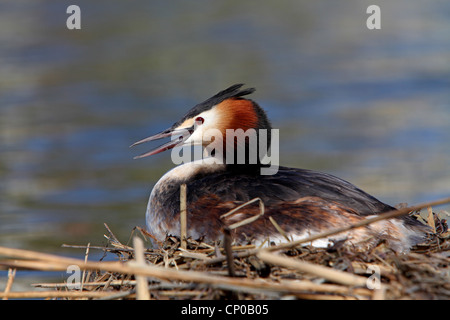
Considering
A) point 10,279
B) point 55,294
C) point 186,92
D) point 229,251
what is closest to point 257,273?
point 229,251

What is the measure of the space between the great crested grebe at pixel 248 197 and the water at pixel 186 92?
133 inches

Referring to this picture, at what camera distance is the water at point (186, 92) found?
11.0m

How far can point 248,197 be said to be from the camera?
544 centimetres

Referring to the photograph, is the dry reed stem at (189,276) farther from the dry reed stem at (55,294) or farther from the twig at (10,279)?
the twig at (10,279)

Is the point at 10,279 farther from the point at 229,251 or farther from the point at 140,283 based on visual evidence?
the point at 229,251

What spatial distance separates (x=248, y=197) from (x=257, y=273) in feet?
4.38

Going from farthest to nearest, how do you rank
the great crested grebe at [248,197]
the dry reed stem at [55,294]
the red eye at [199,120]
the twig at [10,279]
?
the red eye at [199,120], the great crested grebe at [248,197], the twig at [10,279], the dry reed stem at [55,294]

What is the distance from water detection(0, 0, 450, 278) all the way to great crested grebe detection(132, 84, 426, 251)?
11.1 feet

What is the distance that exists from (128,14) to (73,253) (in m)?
13.9

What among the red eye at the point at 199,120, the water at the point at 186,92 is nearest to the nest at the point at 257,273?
the red eye at the point at 199,120

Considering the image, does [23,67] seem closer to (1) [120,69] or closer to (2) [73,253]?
A: (1) [120,69]

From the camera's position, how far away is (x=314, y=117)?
568 inches

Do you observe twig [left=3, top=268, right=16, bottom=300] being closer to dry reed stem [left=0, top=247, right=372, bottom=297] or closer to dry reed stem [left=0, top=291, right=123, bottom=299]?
dry reed stem [left=0, top=291, right=123, bottom=299]
